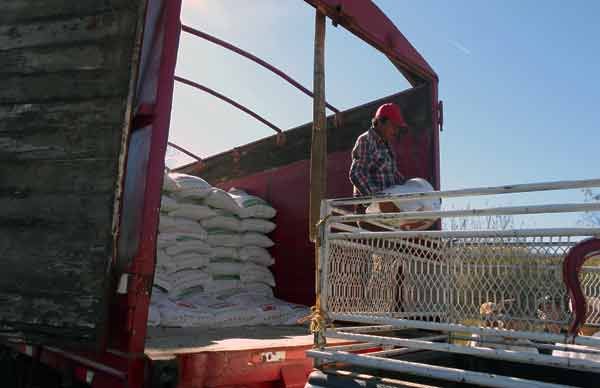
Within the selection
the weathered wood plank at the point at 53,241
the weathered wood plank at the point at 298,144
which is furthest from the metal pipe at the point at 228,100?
the weathered wood plank at the point at 53,241

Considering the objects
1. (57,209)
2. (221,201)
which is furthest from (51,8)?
(221,201)

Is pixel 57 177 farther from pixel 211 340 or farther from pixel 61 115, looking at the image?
pixel 211 340

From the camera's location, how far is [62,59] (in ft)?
7.23

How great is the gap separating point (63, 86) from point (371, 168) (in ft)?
6.23

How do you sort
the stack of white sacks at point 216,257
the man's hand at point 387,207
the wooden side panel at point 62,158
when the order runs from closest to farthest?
1. the wooden side panel at point 62,158
2. the man's hand at point 387,207
3. the stack of white sacks at point 216,257

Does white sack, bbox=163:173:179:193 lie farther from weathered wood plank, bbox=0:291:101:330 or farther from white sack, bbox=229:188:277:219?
weathered wood plank, bbox=0:291:101:330

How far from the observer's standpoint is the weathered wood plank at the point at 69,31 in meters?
2.13

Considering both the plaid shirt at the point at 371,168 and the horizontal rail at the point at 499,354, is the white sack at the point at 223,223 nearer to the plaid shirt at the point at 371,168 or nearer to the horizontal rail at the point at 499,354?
the plaid shirt at the point at 371,168

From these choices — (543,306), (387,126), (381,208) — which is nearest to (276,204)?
(387,126)

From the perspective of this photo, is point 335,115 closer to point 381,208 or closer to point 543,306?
point 381,208

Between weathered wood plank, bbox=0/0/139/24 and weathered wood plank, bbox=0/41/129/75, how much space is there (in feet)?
0.48

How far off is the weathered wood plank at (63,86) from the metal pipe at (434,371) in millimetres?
1314

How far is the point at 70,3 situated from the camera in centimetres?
223

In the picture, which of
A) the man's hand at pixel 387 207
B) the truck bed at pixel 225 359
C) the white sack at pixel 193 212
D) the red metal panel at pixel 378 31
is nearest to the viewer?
the truck bed at pixel 225 359
